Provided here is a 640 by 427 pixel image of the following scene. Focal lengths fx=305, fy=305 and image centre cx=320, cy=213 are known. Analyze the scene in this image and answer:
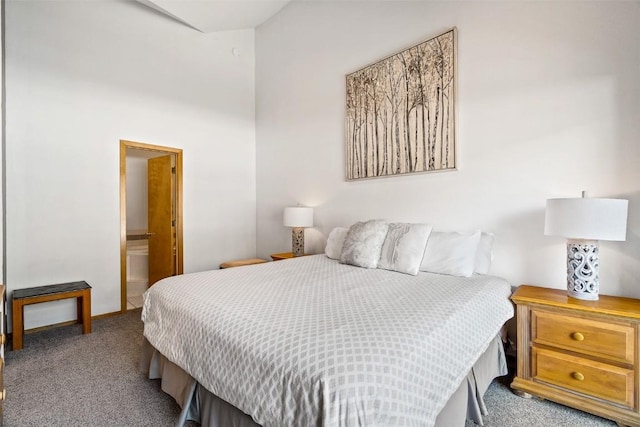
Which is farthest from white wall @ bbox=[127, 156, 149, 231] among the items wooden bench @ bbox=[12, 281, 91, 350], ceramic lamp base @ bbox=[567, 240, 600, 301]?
ceramic lamp base @ bbox=[567, 240, 600, 301]

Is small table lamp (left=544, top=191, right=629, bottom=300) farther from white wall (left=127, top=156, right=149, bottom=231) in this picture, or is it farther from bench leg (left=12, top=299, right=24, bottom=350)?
white wall (left=127, top=156, right=149, bottom=231)

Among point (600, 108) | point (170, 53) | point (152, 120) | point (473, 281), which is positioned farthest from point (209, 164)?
point (600, 108)

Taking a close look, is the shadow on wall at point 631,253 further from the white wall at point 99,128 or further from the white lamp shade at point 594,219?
the white wall at point 99,128

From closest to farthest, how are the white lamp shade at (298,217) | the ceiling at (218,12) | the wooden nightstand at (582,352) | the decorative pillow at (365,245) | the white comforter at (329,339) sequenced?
the white comforter at (329,339)
the wooden nightstand at (582,352)
the decorative pillow at (365,245)
the ceiling at (218,12)
the white lamp shade at (298,217)

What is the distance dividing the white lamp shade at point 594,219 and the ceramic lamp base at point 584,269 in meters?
0.14

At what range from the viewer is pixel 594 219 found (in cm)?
173

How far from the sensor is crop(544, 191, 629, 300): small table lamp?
5.63 feet

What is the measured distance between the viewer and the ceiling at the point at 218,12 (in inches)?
141

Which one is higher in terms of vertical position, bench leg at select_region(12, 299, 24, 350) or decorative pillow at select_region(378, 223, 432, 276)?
decorative pillow at select_region(378, 223, 432, 276)

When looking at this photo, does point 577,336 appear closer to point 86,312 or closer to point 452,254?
point 452,254

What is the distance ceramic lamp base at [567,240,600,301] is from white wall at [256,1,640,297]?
28 cm

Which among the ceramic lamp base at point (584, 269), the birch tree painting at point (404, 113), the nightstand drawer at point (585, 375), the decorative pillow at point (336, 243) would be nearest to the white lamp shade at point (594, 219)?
the ceramic lamp base at point (584, 269)

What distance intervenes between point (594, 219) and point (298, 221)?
2.69 m

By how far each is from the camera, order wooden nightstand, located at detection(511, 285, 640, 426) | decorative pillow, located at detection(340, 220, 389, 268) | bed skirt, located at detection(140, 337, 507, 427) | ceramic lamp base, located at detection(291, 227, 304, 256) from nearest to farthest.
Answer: bed skirt, located at detection(140, 337, 507, 427) → wooden nightstand, located at detection(511, 285, 640, 426) → decorative pillow, located at detection(340, 220, 389, 268) → ceramic lamp base, located at detection(291, 227, 304, 256)
